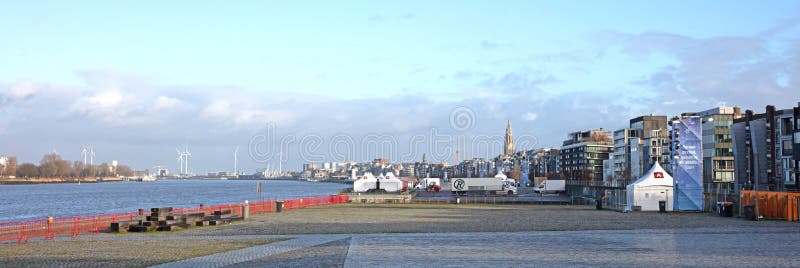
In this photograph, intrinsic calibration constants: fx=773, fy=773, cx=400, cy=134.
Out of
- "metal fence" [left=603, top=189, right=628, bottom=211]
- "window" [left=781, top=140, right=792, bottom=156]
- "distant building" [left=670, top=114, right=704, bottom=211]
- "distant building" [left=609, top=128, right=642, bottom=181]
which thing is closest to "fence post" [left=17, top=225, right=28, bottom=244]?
"distant building" [left=670, top=114, right=704, bottom=211]

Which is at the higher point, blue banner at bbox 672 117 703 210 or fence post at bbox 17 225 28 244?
blue banner at bbox 672 117 703 210

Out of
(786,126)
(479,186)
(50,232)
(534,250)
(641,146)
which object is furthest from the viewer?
(641,146)

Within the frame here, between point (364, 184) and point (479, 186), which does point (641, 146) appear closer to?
point (479, 186)

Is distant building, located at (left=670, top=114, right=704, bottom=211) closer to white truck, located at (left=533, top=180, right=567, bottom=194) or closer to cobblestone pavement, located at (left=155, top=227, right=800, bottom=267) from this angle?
cobblestone pavement, located at (left=155, top=227, right=800, bottom=267)

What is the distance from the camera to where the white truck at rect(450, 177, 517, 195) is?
117m

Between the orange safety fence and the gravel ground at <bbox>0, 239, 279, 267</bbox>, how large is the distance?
95.4ft

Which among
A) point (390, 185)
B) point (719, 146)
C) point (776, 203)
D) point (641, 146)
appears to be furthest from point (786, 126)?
point (641, 146)

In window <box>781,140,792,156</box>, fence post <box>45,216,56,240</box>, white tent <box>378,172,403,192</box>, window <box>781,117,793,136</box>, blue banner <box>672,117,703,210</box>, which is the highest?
window <box>781,117,793,136</box>

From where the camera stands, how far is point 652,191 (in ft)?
185

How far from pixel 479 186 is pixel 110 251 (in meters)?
93.8

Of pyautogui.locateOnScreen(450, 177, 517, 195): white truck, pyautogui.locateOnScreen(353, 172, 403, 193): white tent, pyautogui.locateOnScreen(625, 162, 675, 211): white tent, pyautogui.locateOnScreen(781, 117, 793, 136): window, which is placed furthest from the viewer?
pyautogui.locateOnScreen(450, 177, 517, 195): white truck

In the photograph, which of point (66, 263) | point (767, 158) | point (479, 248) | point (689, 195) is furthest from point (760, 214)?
point (767, 158)

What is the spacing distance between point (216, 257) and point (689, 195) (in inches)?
1543

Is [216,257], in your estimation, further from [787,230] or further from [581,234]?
[787,230]
